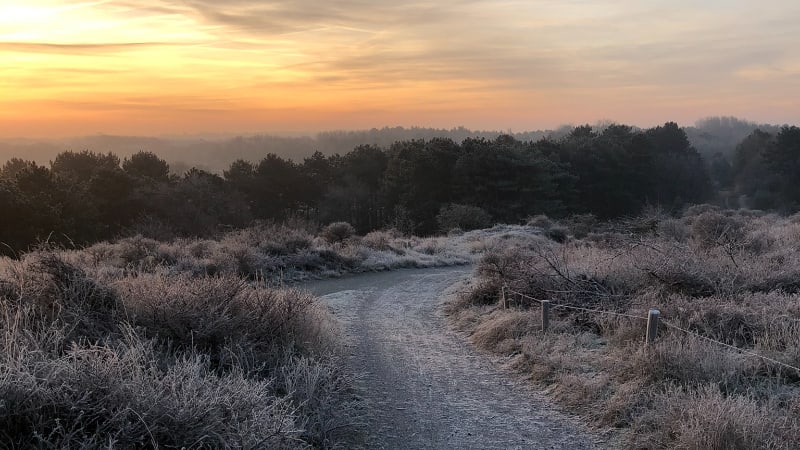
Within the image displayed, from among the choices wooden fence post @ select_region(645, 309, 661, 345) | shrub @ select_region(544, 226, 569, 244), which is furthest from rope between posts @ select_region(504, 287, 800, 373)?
shrub @ select_region(544, 226, 569, 244)

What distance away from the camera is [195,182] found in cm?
4038

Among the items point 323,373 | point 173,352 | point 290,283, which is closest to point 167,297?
point 173,352

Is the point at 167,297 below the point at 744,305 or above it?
above

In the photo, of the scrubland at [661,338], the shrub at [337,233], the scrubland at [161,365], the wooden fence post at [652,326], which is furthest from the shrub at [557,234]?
the scrubland at [161,365]

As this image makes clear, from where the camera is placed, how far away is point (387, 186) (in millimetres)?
49312

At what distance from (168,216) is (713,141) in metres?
129

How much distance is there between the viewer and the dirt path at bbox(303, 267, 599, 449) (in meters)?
5.92

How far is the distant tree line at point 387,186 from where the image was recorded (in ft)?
102

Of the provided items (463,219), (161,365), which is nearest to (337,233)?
(463,219)

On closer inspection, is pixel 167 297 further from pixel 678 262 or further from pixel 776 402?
pixel 678 262

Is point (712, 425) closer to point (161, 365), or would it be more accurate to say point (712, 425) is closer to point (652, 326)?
point (652, 326)

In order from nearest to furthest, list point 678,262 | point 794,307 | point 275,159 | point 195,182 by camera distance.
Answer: point 794,307 → point 678,262 → point 195,182 → point 275,159

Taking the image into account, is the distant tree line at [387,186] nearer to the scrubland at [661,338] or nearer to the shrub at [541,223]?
the shrub at [541,223]

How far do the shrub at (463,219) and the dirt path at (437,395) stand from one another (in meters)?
26.0
